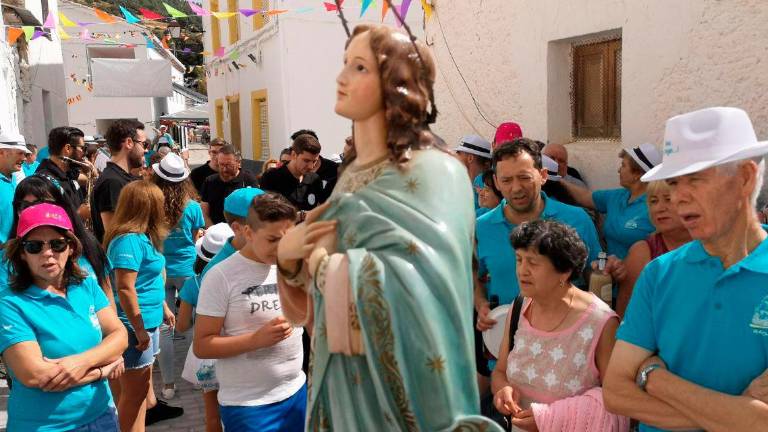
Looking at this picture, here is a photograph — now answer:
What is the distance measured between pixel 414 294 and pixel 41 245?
203cm

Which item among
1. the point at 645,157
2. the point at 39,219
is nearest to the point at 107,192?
the point at 39,219

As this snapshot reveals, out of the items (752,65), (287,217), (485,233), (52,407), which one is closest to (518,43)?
(752,65)

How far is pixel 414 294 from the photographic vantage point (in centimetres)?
160

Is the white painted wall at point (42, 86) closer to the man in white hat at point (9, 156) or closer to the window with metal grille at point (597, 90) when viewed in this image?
the man in white hat at point (9, 156)

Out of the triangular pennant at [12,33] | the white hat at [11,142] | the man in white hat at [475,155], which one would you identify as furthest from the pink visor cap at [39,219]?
the triangular pennant at [12,33]

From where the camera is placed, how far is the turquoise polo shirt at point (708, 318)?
1851 mm

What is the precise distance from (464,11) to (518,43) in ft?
3.61

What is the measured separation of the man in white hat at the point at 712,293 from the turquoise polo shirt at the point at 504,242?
1.44m

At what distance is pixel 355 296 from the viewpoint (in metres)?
1.62

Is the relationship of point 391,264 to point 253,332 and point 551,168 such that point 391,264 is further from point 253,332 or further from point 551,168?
point 551,168

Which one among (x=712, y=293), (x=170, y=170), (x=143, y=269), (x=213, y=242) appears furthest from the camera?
(x=170, y=170)

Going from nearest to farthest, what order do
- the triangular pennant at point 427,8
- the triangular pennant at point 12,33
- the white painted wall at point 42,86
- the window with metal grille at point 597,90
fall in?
the window with metal grille at point 597,90, the triangular pennant at point 427,8, the triangular pennant at point 12,33, the white painted wall at point 42,86

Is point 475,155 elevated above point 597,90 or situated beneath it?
situated beneath

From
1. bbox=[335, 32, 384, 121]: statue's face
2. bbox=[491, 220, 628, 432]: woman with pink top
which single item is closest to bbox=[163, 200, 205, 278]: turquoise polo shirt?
bbox=[491, 220, 628, 432]: woman with pink top
